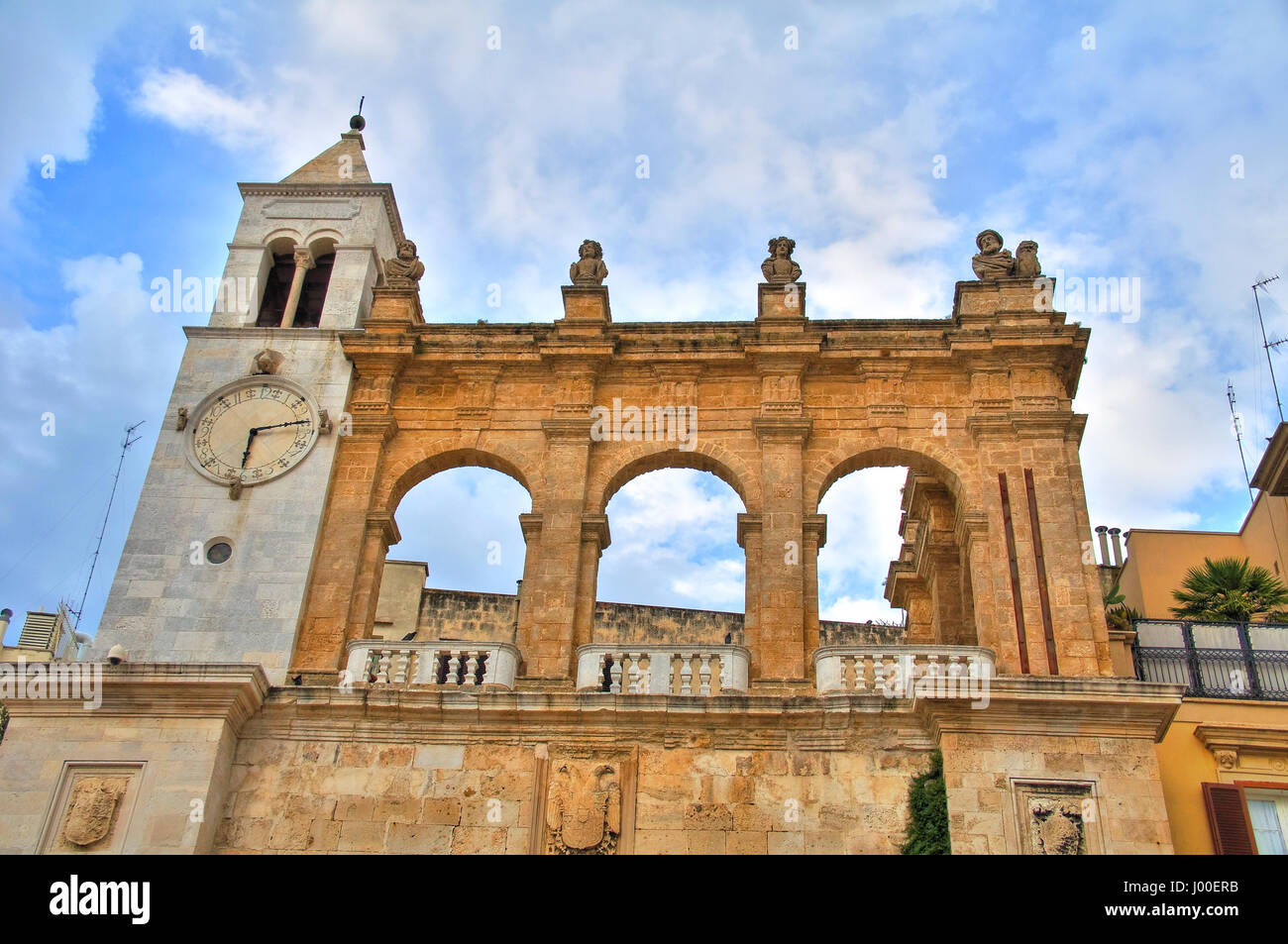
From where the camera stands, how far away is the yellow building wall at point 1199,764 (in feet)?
51.2

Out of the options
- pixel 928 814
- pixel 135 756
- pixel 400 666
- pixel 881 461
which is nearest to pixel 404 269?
pixel 400 666

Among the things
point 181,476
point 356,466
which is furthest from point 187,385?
point 356,466

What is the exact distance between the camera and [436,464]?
19516 mm

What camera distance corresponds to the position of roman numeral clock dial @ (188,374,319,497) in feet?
61.9

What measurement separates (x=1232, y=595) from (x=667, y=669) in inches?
397

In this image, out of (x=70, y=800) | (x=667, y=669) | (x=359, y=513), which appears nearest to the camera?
(x=70, y=800)

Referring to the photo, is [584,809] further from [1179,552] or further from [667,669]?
[1179,552]

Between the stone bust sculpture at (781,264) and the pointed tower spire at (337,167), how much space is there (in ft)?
21.8

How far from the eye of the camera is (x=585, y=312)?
66.6 ft

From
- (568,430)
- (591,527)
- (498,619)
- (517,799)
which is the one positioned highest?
(498,619)

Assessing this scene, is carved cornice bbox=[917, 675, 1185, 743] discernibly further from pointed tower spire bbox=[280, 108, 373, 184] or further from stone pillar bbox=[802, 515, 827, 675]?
pointed tower spire bbox=[280, 108, 373, 184]

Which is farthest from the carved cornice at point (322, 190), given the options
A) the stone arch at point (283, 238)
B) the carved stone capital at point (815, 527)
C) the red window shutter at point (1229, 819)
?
the red window shutter at point (1229, 819)

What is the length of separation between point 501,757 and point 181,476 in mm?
6606
